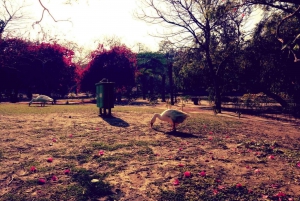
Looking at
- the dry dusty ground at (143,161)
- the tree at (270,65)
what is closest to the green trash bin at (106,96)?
the dry dusty ground at (143,161)

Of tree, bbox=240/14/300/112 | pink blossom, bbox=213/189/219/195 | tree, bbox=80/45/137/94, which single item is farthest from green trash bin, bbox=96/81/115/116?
tree, bbox=80/45/137/94

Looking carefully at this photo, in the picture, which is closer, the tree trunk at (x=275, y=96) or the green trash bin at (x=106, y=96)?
the green trash bin at (x=106, y=96)

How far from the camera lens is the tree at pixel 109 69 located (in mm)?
29438

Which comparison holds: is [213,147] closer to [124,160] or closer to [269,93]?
[124,160]

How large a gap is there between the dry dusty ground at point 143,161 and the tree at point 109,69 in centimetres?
2095

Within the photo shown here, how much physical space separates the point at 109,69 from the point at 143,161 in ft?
81.9

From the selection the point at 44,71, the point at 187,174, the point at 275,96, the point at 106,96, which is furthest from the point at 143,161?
the point at 44,71

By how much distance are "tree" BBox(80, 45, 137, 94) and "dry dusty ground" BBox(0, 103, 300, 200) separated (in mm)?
20948

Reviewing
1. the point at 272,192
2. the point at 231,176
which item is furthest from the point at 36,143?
the point at 272,192

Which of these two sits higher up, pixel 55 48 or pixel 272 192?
pixel 55 48

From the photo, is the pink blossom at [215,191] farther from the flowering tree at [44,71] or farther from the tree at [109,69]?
the flowering tree at [44,71]

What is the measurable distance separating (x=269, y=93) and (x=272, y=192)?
53.1 feet

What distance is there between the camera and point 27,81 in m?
27.7

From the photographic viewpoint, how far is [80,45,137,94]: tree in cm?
2944
